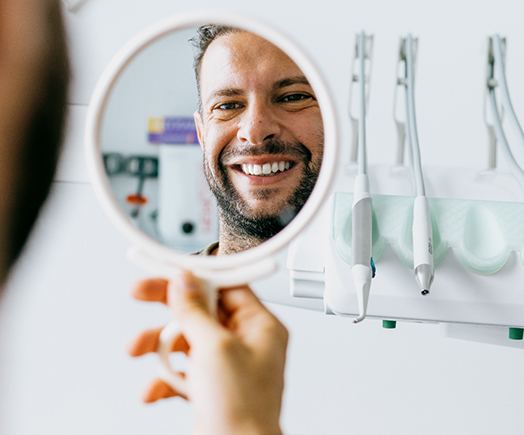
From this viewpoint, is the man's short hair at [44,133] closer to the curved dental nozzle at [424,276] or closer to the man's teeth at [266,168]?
the man's teeth at [266,168]

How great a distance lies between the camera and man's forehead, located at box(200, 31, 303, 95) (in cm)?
46

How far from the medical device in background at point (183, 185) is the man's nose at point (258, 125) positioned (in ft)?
0.13

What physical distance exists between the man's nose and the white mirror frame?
0.05 m

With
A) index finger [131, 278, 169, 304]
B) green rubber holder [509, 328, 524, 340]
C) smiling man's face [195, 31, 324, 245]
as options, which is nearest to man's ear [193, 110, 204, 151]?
smiling man's face [195, 31, 324, 245]

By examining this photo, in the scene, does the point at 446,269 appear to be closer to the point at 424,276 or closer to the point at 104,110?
the point at 424,276

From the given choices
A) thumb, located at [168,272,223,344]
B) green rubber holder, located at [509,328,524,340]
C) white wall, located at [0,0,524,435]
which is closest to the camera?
thumb, located at [168,272,223,344]

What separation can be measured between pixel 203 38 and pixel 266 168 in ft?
0.32

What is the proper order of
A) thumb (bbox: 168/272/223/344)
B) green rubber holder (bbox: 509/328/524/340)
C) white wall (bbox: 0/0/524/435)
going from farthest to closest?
white wall (bbox: 0/0/524/435) < green rubber holder (bbox: 509/328/524/340) < thumb (bbox: 168/272/223/344)

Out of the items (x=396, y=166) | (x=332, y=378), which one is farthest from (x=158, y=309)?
(x=396, y=166)

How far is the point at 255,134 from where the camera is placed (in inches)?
19.0

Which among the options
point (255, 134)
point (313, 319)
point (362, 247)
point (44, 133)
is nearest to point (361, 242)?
point (362, 247)

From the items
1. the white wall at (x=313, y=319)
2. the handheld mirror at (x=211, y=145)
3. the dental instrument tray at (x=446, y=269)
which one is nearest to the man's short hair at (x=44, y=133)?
the handheld mirror at (x=211, y=145)

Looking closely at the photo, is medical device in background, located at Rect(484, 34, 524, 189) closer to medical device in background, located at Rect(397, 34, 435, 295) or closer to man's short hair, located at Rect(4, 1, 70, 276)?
medical device in background, located at Rect(397, 34, 435, 295)

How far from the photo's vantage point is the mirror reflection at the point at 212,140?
1.52ft
